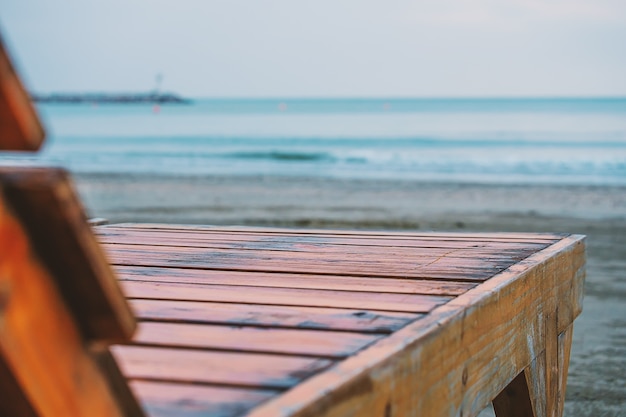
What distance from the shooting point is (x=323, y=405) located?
99 centimetres

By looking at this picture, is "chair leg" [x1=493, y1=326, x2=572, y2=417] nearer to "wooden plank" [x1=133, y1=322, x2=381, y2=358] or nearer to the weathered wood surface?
the weathered wood surface

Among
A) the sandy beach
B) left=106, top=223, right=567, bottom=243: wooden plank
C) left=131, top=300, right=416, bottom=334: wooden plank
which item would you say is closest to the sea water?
the sandy beach

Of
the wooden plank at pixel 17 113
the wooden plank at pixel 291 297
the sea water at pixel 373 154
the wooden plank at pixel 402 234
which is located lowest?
the wooden plank at pixel 17 113

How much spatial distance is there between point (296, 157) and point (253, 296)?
1962 cm

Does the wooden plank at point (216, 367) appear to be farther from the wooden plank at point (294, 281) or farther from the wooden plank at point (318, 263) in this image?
the wooden plank at point (318, 263)

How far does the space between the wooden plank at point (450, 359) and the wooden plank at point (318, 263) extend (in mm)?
109

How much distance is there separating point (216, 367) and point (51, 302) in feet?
1.74

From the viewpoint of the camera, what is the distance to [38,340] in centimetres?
61

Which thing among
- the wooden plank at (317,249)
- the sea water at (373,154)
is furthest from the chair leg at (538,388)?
the sea water at (373,154)

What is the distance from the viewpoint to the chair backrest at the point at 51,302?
58 centimetres

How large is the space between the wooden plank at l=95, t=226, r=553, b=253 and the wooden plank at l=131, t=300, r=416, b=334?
0.89 metres

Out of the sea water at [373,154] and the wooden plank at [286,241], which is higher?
the sea water at [373,154]

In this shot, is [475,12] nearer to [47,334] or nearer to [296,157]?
[296,157]

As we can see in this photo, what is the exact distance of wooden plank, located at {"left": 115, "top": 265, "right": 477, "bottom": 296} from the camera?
1722 mm
